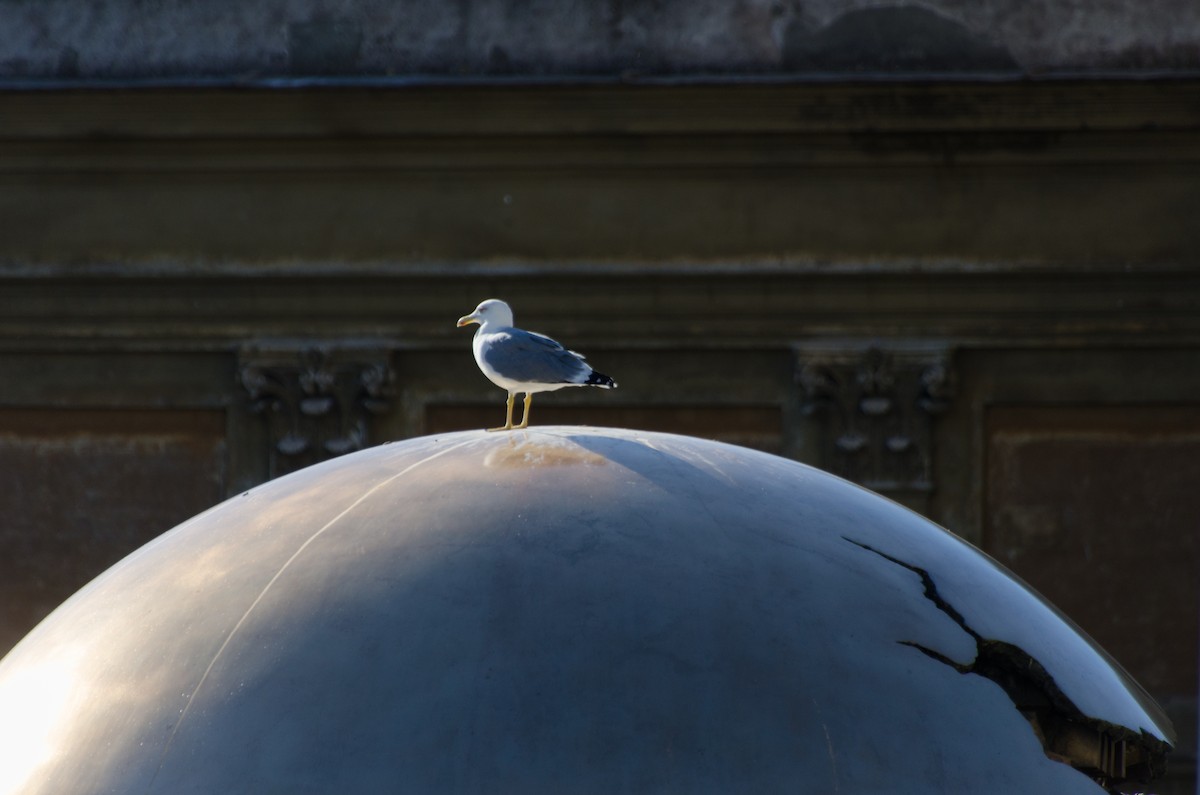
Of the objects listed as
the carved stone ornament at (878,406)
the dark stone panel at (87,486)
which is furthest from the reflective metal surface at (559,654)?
the dark stone panel at (87,486)

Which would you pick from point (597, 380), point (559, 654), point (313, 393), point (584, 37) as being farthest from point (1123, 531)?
point (559, 654)

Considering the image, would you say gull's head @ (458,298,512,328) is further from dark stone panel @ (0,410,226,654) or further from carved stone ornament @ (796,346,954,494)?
dark stone panel @ (0,410,226,654)

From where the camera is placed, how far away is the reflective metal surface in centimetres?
175

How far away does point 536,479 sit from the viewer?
2.09 metres

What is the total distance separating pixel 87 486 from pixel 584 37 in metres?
3.75

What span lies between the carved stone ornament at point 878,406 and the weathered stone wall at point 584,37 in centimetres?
154

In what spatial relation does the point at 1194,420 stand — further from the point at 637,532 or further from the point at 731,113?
the point at 637,532

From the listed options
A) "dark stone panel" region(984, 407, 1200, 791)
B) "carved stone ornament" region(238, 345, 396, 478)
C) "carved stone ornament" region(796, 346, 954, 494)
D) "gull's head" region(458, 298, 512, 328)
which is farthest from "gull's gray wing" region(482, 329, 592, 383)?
"dark stone panel" region(984, 407, 1200, 791)

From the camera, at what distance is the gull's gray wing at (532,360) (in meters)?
2.80

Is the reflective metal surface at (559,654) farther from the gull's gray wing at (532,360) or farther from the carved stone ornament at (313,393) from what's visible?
the carved stone ornament at (313,393)

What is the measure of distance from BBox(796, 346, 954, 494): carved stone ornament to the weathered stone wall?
1.54 meters

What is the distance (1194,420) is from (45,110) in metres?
6.44

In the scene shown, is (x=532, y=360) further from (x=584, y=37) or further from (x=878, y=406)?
(x=584, y=37)

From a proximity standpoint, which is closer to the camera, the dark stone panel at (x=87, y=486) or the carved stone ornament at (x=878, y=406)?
the carved stone ornament at (x=878, y=406)
